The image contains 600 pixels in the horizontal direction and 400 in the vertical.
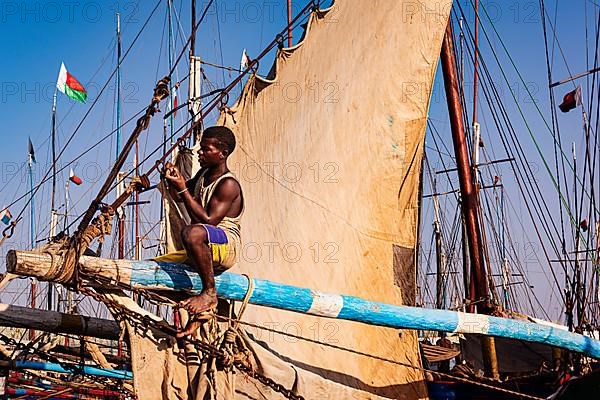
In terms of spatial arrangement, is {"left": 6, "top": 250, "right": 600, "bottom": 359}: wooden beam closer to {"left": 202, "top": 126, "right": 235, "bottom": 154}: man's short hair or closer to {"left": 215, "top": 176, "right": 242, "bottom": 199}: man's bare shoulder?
{"left": 215, "top": 176, "right": 242, "bottom": 199}: man's bare shoulder

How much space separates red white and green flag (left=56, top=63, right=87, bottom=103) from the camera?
1964 cm

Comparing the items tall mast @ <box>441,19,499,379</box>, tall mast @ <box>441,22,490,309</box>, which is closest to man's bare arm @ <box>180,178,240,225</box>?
tall mast @ <box>441,19,499,379</box>

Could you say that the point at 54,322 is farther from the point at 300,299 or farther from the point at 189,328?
the point at 300,299

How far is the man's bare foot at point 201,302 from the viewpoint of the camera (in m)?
4.77

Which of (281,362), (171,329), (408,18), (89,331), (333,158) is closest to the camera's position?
(171,329)

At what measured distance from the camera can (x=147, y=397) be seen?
5195mm

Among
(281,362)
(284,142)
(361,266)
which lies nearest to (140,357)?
(281,362)

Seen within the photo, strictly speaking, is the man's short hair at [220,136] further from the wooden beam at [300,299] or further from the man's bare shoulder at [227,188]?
the wooden beam at [300,299]

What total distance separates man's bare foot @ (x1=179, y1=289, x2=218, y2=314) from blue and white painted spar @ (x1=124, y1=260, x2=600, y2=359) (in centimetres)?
25

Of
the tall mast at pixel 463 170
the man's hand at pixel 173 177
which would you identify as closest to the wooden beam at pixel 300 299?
the man's hand at pixel 173 177

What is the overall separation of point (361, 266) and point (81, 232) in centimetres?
316

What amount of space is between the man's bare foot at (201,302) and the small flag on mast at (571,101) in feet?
35.1

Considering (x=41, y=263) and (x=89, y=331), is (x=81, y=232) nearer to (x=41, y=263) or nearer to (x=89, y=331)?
(x=41, y=263)

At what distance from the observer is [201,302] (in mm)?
4809
